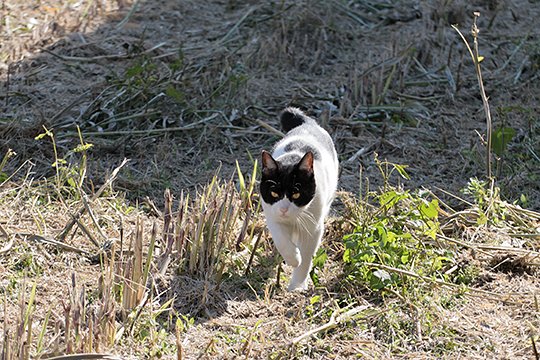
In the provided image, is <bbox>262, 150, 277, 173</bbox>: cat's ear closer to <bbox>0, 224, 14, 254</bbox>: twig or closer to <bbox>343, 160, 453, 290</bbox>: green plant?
<bbox>343, 160, 453, 290</bbox>: green plant

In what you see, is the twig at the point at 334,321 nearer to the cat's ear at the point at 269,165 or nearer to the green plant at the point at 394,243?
the green plant at the point at 394,243

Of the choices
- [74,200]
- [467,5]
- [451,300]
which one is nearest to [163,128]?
[74,200]

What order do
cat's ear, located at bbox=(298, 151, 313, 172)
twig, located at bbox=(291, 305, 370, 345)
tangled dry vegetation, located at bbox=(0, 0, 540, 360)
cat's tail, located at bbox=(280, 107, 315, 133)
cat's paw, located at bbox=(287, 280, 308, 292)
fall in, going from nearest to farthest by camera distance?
twig, located at bbox=(291, 305, 370, 345), tangled dry vegetation, located at bbox=(0, 0, 540, 360), cat's ear, located at bbox=(298, 151, 313, 172), cat's paw, located at bbox=(287, 280, 308, 292), cat's tail, located at bbox=(280, 107, 315, 133)

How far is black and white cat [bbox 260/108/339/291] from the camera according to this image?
13.9ft

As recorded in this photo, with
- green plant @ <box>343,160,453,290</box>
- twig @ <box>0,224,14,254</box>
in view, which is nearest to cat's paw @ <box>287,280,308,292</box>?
green plant @ <box>343,160,453,290</box>

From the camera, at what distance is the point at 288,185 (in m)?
4.22

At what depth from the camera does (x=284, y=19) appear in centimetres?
769

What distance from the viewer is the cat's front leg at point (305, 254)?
4.37 metres

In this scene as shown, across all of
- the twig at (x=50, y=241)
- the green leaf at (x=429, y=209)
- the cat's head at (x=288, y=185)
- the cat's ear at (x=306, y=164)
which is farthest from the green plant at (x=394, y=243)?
the twig at (x=50, y=241)

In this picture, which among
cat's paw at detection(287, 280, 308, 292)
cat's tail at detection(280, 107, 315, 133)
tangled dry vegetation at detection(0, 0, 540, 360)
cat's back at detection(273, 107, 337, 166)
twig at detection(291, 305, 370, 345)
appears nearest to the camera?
twig at detection(291, 305, 370, 345)

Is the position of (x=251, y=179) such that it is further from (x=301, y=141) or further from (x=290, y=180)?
(x=290, y=180)

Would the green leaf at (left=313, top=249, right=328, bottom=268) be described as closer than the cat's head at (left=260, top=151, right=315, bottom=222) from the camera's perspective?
No

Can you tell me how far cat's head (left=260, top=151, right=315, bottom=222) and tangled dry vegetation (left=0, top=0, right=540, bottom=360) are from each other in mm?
346

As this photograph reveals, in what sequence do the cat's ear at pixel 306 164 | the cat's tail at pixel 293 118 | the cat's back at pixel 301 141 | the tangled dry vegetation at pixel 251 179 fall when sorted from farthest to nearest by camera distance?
the cat's tail at pixel 293 118 < the cat's back at pixel 301 141 < the cat's ear at pixel 306 164 < the tangled dry vegetation at pixel 251 179
